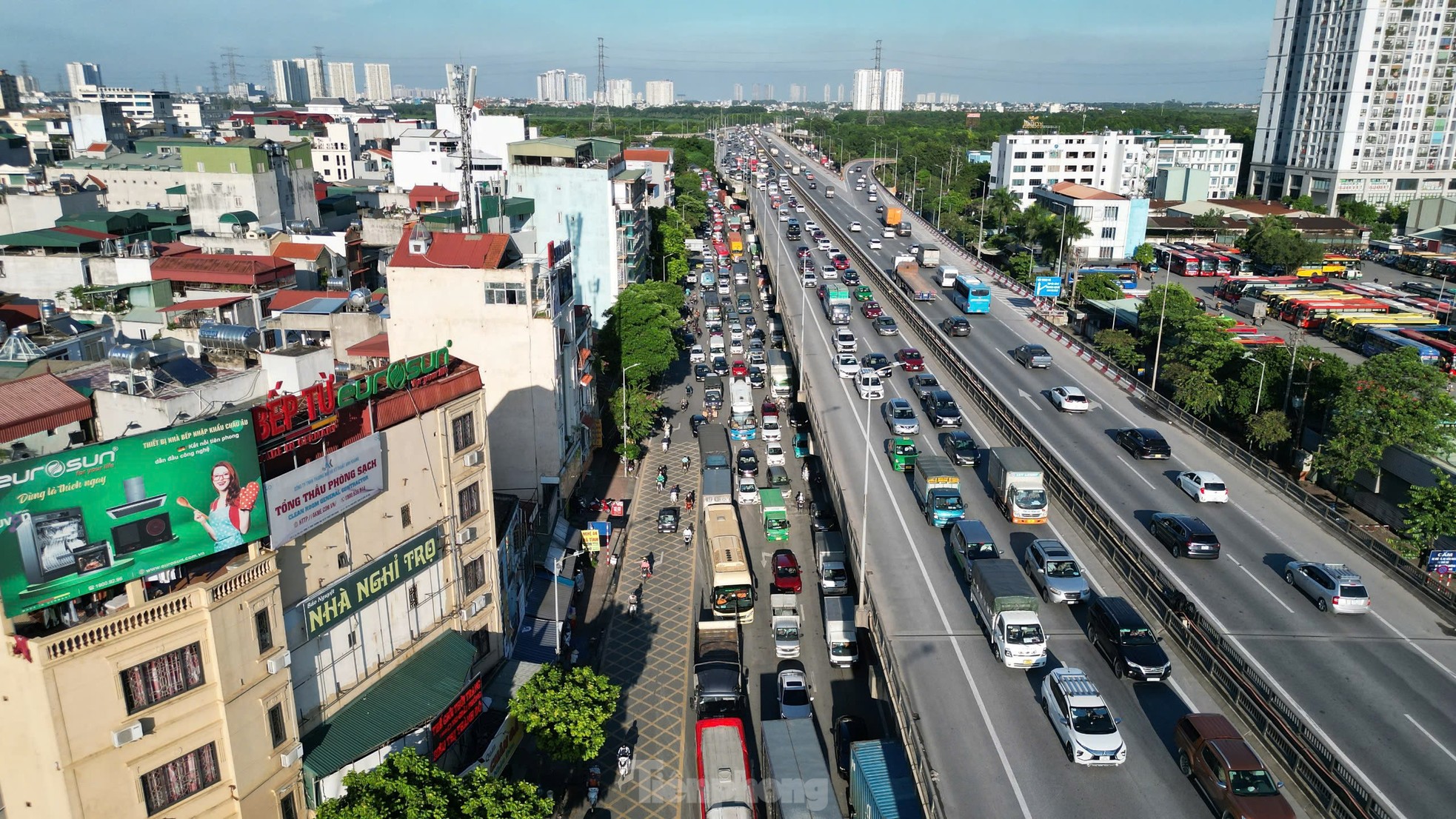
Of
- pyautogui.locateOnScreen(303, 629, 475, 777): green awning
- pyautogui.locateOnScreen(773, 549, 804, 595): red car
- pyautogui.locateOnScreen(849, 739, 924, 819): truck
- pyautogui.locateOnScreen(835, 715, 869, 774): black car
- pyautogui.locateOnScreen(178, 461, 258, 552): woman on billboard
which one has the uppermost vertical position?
pyautogui.locateOnScreen(178, 461, 258, 552): woman on billboard

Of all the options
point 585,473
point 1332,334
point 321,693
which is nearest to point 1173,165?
point 1332,334

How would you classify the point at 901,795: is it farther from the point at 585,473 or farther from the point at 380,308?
the point at 380,308

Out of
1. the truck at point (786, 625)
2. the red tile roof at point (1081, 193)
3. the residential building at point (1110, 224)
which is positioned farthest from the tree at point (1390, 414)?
the red tile roof at point (1081, 193)

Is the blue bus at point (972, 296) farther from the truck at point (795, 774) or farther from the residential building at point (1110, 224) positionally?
the truck at point (795, 774)

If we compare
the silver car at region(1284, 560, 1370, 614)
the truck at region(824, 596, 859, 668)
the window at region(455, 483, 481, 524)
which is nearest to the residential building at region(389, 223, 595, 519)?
the window at region(455, 483, 481, 524)

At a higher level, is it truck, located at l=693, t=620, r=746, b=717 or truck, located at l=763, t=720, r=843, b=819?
truck, located at l=763, t=720, r=843, b=819

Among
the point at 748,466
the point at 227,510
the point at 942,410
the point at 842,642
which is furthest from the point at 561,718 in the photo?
the point at 942,410

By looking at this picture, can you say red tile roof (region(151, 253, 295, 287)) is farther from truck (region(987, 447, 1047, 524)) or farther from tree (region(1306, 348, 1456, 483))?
tree (region(1306, 348, 1456, 483))
